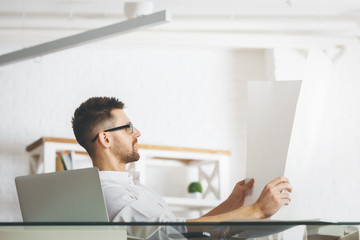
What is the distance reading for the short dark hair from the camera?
88.7 inches

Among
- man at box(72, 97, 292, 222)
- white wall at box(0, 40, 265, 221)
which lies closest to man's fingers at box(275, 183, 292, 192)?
man at box(72, 97, 292, 222)

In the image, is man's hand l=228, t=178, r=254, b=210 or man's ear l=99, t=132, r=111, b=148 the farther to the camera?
man's ear l=99, t=132, r=111, b=148

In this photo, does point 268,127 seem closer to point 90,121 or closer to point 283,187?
point 283,187

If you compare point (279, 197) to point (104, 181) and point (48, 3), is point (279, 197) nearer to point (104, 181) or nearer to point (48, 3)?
point (104, 181)

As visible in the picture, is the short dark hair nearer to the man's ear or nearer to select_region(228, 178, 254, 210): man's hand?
the man's ear

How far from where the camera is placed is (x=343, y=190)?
15.1 ft

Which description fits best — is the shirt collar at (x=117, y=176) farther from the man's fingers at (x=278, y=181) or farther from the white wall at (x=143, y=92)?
the white wall at (x=143, y=92)

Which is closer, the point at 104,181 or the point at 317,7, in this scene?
the point at 104,181

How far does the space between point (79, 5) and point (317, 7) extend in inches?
69.5

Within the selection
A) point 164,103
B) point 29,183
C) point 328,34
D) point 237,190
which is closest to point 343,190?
point 328,34

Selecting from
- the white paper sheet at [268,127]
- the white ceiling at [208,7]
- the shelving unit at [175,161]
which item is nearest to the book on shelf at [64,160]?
the shelving unit at [175,161]

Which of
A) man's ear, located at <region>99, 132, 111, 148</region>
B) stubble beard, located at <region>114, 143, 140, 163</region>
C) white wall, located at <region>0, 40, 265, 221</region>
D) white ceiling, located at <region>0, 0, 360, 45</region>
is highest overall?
white ceiling, located at <region>0, 0, 360, 45</region>

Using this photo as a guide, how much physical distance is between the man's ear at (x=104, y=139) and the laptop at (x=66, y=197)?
59cm

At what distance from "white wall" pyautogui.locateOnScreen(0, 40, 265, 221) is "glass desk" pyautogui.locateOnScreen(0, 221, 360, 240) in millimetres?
3521
